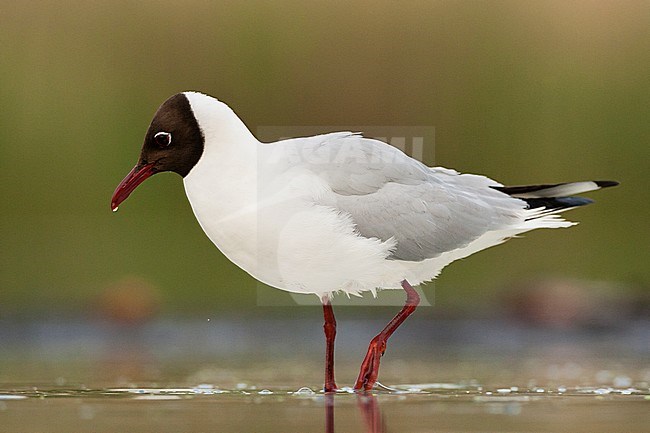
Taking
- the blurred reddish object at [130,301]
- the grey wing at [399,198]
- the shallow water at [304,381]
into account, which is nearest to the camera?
the shallow water at [304,381]

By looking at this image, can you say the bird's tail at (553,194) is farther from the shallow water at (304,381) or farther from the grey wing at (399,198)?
the shallow water at (304,381)

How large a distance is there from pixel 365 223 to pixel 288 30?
12.8ft

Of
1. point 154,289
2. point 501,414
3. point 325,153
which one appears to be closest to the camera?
point 501,414

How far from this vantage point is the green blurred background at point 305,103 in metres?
8.34

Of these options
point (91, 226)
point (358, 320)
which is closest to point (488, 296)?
point (358, 320)

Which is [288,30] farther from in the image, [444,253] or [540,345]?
[444,253]

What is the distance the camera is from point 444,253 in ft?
17.6

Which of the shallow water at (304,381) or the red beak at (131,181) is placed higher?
the red beak at (131,181)

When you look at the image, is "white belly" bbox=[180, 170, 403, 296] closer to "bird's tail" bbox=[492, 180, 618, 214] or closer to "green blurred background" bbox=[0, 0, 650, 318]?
"bird's tail" bbox=[492, 180, 618, 214]

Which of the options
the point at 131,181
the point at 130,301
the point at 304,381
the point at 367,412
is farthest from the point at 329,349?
the point at 130,301

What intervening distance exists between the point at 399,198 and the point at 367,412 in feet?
3.26

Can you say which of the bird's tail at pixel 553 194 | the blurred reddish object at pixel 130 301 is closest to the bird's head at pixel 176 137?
the bird's tail at pixel 553 194

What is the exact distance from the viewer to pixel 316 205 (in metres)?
4.95

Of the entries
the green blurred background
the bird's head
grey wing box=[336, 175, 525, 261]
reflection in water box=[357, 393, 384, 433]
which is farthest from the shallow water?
the green blurred background
